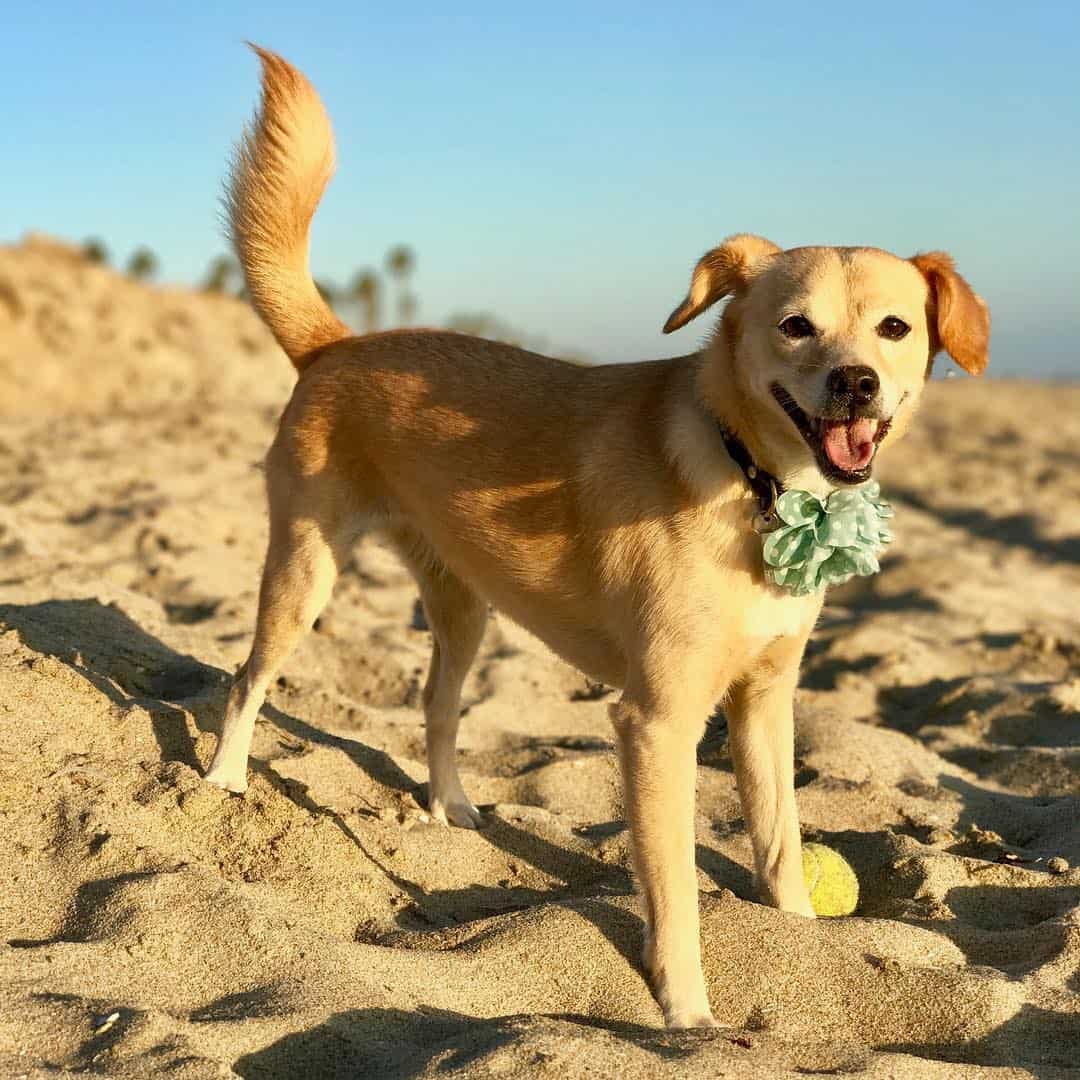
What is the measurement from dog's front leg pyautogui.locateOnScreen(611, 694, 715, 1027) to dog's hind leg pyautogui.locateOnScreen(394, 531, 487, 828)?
1173 mm

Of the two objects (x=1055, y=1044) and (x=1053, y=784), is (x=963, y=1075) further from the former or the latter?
(x=1053, y=784)

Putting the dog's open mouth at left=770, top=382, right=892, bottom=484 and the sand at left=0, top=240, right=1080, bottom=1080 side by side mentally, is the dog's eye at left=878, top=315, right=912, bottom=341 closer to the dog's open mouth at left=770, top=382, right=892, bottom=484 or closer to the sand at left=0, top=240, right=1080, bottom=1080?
the dog's open mouth at left=770, top=382, right=892, bottom=484

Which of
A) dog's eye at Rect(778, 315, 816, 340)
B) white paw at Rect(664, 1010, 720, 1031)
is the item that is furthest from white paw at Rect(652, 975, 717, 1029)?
dog's eye at Rect(778, 315, 816, 340)

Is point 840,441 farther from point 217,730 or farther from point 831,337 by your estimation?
point 217,730

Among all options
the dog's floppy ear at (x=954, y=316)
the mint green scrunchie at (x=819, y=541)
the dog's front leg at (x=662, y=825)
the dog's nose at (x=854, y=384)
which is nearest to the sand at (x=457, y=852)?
the dog's front leg at (x=662, y=825)

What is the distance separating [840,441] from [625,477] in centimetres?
63

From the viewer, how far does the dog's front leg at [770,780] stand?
364 centimetres

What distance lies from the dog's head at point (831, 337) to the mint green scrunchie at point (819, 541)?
0.13 meters

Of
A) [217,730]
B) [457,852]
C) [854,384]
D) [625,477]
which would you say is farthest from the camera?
[217,730]

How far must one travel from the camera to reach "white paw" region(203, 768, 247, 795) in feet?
12.7

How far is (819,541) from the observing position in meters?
3.16

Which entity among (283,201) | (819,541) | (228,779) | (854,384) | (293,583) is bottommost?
(228,779)

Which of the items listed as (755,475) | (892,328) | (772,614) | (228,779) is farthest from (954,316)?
(228,779)

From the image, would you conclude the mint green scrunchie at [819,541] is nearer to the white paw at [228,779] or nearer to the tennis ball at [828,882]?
the tennis ball at [828,882]
